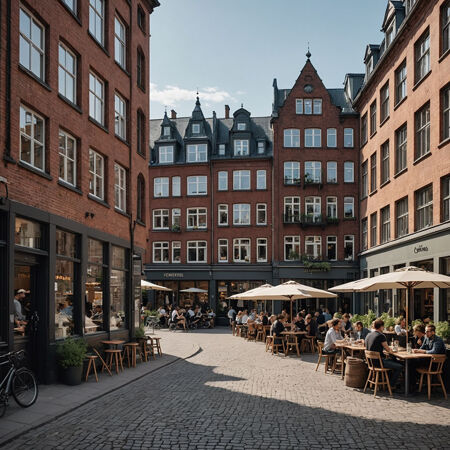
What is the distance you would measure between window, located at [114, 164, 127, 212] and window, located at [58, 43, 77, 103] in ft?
13.8

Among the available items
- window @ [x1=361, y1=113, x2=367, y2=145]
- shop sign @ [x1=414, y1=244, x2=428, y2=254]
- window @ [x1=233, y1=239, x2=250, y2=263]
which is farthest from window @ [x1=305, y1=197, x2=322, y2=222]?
shop sign @ [x1=414, y1=244, x2=428, y2=254]

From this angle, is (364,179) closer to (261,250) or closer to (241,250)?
(261,250)

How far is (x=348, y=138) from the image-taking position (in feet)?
145

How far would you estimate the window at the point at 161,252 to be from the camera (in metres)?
47.5

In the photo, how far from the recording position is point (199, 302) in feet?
153

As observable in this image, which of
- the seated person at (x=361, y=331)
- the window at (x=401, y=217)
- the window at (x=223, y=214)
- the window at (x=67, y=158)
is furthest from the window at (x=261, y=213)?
the window at (x=67, y=158)

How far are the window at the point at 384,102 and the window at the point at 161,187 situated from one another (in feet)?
65.1

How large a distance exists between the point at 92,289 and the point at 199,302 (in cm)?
2907

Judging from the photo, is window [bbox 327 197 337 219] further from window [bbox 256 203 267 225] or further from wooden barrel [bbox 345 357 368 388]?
wooden barrel [bbox 345 357 368 388]

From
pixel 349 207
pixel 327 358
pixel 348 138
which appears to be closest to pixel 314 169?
pixel 348 138

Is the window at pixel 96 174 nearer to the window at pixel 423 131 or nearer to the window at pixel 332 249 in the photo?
the window at pixel 423 131

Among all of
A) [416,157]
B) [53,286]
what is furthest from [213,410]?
[416,157]

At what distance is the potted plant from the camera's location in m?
14.1

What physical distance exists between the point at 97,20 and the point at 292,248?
92.5ft
